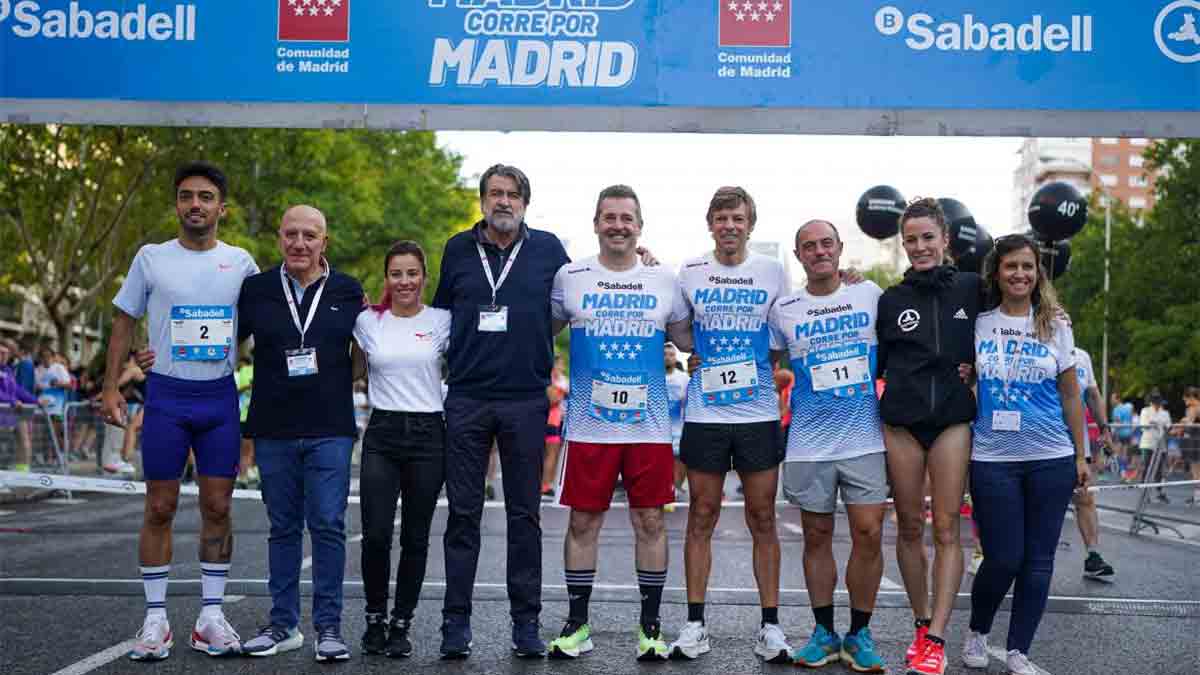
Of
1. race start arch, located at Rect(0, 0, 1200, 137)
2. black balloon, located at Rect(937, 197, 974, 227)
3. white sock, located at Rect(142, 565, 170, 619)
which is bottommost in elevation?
white sock, located at Rect(142, 565, 170, 619)

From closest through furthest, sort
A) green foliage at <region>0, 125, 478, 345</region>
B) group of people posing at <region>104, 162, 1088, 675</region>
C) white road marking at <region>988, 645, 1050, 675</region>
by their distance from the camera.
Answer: white road marking at <region>988, 645, 1050, 675</region>, group of people posing at <region>104, 162, 1088, 675</region>, green foliage at <region>0, 125, 478, 345</region>

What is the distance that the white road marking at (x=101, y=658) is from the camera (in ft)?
19.1

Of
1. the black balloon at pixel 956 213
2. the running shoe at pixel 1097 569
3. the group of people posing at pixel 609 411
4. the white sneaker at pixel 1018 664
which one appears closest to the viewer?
the white sneaker at pixel 1018 664

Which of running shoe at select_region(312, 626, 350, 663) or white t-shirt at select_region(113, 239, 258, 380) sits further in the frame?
white t-shirt at select_region(113, 239, 258, 380)

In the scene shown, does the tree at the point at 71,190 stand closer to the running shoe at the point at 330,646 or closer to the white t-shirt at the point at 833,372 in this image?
the running shoe at the point at 330,646

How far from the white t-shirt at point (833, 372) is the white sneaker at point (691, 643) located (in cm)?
93

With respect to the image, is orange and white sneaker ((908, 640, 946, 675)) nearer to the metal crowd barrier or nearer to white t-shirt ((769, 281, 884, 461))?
white t-shirt ((769, 281, 884, 461))

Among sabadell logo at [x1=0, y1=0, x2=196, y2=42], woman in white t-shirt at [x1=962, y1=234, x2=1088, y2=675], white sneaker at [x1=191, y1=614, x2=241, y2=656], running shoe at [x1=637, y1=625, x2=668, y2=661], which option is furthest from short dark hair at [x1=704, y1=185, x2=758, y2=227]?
sabadell logo at [x1=0, y1=0, x2=196, y2=42]

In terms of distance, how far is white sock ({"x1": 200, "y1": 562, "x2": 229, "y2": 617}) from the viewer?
21.3 feet

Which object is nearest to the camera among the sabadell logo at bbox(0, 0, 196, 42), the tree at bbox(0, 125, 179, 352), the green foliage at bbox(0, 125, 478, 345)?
the sabadell logo at bbox(0, 0, 196, 42)

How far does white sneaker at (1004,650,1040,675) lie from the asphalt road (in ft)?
0.27

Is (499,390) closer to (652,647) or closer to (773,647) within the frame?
(652,647)

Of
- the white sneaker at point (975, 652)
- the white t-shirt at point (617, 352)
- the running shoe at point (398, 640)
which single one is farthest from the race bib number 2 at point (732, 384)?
the running shoe at point (398, 640)

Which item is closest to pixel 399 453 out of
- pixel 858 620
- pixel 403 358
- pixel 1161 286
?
pixel 403 358
